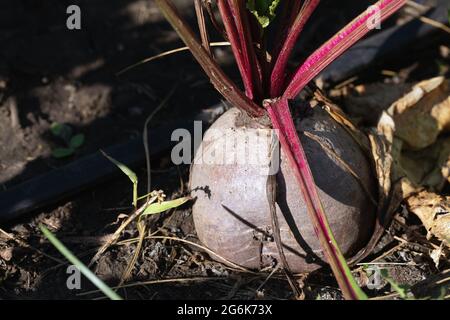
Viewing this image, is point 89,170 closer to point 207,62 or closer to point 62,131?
point 62,131

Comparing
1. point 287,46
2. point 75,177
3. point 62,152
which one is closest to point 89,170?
point 75,177

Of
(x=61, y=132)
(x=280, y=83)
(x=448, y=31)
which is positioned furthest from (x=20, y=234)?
(x=448, y=31)

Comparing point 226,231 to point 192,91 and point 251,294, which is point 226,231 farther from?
point 192,91

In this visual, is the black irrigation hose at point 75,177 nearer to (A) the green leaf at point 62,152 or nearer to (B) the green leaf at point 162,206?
(A) the green leaf at point 62,152

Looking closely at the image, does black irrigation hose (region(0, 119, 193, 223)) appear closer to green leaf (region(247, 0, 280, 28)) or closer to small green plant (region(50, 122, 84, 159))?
small green plant (region(50, 122, 84, 159))

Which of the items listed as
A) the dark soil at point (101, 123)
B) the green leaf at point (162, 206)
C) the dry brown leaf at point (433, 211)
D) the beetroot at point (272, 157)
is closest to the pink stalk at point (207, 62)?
the beetroot at point (272, 157)
